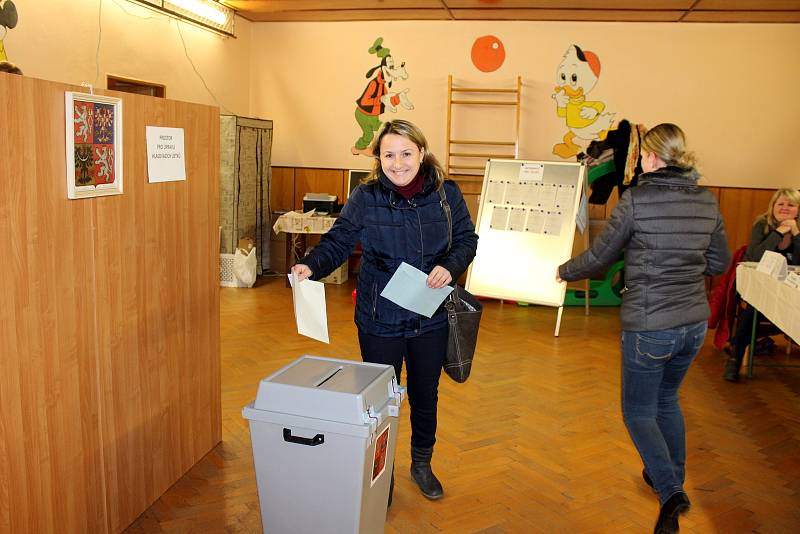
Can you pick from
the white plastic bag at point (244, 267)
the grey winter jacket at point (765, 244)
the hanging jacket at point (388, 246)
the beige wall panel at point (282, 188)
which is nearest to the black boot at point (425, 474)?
the hanging jacket at point (388, 246)

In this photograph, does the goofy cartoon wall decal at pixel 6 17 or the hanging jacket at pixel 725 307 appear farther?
the hanging jacket at pixel 725 307

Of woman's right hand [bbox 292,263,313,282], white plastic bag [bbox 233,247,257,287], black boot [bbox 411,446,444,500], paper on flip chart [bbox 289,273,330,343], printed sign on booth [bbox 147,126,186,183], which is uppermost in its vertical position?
printed sign on booth [bbox 147,126,186,183]

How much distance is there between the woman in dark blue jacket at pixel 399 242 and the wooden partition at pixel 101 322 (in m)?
0.66

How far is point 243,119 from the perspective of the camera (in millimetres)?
7125

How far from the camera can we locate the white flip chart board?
5.73 metres

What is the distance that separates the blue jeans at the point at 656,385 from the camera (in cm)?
257

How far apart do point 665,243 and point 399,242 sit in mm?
917

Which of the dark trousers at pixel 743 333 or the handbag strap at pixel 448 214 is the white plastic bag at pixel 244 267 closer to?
the dark trousers at pixel 743 333

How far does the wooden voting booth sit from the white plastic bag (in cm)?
228

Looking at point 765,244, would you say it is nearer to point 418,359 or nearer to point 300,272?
point 418,359

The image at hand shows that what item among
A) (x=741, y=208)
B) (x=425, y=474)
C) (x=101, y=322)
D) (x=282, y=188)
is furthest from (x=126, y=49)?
(x=741, y=208)

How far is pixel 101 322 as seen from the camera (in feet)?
8.02

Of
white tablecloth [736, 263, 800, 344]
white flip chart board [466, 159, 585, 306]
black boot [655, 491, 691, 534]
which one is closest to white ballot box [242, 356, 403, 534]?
black boot [655, 491, 691, 534]

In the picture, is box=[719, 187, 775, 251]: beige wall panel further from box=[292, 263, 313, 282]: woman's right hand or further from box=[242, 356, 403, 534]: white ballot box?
box=[242, 356, 403, 534]: white ballot box
